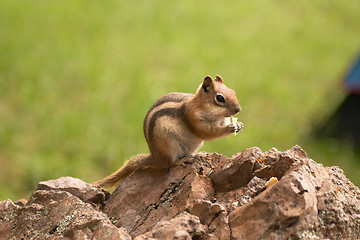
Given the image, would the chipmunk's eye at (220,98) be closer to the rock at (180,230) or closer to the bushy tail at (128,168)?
the bushy tail at (128,168)

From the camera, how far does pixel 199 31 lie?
37.0 ft

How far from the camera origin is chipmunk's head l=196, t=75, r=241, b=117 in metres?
3.91

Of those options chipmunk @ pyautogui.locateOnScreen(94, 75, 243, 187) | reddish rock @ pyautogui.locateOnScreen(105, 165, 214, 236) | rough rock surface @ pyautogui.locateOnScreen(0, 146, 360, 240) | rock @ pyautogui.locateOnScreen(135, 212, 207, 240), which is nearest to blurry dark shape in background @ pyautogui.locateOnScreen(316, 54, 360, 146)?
chipmunk @ pyautogui.locateOnScreen(94, 75, 243, 187)

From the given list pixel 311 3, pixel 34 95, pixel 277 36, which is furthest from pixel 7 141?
pixel 311 3

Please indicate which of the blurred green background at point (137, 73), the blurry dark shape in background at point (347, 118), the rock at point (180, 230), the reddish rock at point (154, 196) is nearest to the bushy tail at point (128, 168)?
the reddish rock at point (154, 196)

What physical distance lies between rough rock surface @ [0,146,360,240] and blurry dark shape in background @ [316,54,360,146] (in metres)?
5.48

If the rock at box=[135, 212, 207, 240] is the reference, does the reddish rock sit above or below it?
above

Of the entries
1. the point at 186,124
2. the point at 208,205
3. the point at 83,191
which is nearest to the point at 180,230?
the point at 208,205

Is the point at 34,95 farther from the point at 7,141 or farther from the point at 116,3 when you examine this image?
the point at 116,3

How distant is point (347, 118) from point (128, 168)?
19.5ft

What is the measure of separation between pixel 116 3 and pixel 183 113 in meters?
8.20

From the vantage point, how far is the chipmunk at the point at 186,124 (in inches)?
154

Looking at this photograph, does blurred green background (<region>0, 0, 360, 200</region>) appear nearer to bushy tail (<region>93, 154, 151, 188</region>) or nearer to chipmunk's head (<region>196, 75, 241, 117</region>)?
bushy tail (<region>93, 154, 151, 188</region>)

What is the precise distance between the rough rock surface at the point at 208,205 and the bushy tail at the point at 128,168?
0.32ft
